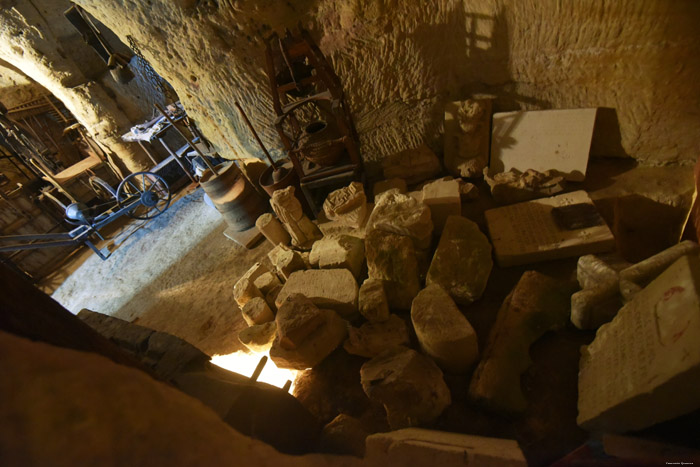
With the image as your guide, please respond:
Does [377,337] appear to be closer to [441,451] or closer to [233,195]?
[441,451]

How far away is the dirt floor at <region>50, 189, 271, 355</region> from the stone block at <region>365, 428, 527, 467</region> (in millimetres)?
2586

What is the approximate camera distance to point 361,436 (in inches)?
82.2

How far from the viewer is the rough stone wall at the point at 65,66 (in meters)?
7.03

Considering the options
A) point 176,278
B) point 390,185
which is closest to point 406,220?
point 390,185

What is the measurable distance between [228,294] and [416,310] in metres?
3.04

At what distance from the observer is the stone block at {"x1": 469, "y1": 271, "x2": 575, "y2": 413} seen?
2.16 metres

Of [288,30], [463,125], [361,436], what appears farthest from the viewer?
[463,125]

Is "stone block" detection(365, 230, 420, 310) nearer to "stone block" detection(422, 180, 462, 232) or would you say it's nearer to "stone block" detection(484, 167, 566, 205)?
"stone block" detection(422, 180, 462, 232)

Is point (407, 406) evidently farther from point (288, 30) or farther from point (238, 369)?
point (288, 30)

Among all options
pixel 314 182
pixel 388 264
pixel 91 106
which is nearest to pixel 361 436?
pixel 388 264

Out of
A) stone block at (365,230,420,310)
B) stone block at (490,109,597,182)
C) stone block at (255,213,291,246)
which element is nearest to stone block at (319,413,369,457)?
stone block at (365,230,420,310)

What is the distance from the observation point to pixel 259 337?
11.0 feet

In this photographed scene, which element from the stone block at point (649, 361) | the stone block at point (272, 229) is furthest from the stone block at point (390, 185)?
the stone block at point (649, 361)

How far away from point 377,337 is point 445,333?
71cm
